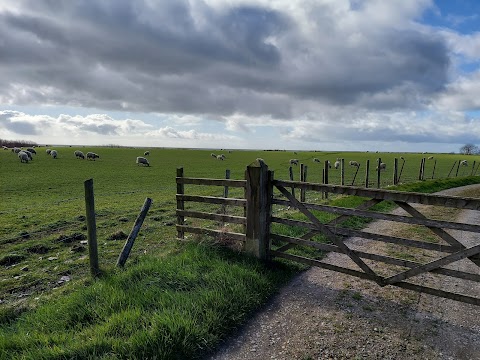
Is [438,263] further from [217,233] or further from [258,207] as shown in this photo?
[217,233]

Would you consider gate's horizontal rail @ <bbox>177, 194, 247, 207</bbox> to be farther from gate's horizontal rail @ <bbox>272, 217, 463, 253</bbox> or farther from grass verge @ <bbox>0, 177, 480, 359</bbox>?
grass verge @ <bbox>0, 177, 480, 359</bbox>

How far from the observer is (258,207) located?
296 inches

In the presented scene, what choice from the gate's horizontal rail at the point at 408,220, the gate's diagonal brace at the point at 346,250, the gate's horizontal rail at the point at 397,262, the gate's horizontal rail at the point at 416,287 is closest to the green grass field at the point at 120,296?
the gate's horizontal rail at the point at 416,287

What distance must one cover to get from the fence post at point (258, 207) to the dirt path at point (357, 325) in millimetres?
1197

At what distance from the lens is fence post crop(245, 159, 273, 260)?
746cm

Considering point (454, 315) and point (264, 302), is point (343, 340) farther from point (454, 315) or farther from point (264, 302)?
point (454, 315)

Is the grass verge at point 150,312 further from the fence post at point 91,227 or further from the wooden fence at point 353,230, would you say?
the wooden fence at point 353,230

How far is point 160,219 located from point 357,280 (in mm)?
10176

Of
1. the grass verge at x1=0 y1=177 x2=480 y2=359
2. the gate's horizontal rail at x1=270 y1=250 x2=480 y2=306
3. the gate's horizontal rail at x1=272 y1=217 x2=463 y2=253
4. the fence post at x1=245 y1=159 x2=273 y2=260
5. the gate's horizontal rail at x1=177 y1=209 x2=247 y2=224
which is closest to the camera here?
the grass verge at x1=0 y1=177 x2=480 y2=359

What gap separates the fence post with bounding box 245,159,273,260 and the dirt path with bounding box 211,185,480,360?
1197 millimetres

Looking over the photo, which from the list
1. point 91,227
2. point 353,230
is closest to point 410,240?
point 353,230

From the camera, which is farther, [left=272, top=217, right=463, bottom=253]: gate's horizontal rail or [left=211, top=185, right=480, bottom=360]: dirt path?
[left=272, top=217, right=463, bottom=253]: gate's horizontal rail

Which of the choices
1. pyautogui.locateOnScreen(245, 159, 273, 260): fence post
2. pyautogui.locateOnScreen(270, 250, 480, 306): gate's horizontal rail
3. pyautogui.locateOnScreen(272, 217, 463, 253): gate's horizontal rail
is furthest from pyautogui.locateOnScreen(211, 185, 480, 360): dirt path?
pyautogui.locateOnScreen(245, 159, 273, 260): fence post

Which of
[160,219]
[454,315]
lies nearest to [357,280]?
[454,315]
